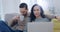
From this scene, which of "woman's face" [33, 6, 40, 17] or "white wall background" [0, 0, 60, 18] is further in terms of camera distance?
"white wall background" [0, 0, 60, 18]

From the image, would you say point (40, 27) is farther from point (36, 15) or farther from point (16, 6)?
point (16, 6)

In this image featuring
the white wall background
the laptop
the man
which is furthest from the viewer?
the white wall background

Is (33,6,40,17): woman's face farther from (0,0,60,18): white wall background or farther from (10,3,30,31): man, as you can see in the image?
(0,0,60,18): white wall background

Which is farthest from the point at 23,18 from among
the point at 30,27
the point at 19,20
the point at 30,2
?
the point at 30,2

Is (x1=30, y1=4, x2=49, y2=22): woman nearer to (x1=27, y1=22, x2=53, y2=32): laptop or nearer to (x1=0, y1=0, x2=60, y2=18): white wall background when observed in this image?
(x1=27, y1=22, x2=53, y2=32): laptop

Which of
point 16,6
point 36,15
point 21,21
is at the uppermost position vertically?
point 16,6

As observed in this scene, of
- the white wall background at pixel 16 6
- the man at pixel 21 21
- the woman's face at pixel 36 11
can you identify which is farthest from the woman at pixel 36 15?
the white wall background at pixel 16 6

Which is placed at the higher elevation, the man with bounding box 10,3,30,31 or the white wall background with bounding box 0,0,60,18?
the white wall background with bounding box 0,0,60,18

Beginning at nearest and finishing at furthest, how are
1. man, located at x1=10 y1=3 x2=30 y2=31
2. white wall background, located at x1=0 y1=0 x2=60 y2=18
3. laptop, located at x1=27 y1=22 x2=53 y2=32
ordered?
laptop, located at x1=27 y1=22 x2=53 y2=32
man, located at x1=10 y1=3 x2=30 y2=31
white wall background, located at x1=0 y1=0 x2=60 y2=18

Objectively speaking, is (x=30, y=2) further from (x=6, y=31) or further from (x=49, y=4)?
(x=6, y=31)

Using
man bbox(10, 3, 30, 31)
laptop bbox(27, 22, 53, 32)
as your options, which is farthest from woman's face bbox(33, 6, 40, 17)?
laptop bbox(27, 22, 53, 32)

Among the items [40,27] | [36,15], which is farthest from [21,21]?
[40,27]

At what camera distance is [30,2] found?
3223mm

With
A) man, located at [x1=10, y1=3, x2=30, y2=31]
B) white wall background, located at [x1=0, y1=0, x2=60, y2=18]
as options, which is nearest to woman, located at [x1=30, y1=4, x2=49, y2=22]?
man, located at [x1=10, y1=3, x2=30, y2=31]
